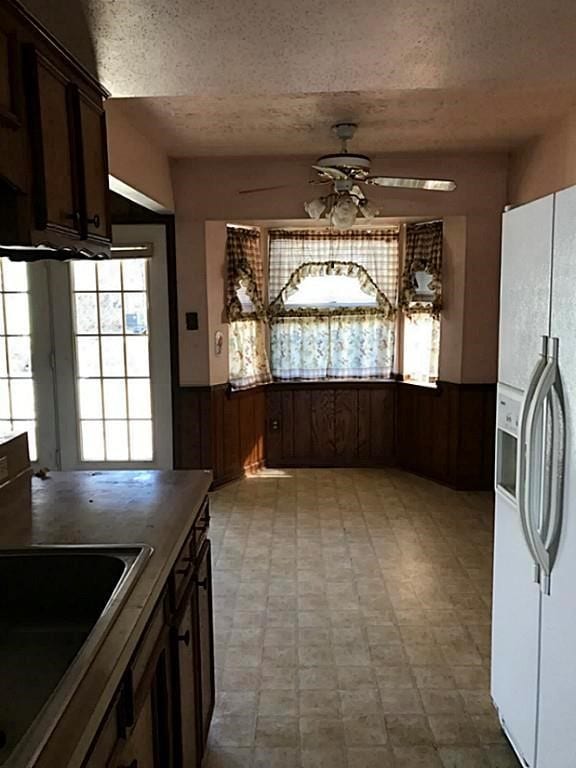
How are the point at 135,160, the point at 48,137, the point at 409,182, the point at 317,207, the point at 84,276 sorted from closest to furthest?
1. the point at 48,137
2. the point at 409,182
3. the point at 135,160
4. the point at 317,207
5. the point at 84,276

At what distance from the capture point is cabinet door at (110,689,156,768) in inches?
50.9

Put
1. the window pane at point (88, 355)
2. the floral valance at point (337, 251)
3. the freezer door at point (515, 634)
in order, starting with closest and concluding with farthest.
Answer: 1. the freezer door at point (515, 634)
2. the window pane at point (88, 355)
3. the floral valance at point (337, 251)

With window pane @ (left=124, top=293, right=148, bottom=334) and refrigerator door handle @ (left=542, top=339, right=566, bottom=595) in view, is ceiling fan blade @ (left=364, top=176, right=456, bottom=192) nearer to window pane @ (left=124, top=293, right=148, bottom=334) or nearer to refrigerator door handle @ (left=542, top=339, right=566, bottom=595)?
window pane @ (left=124, top=293, right=148, bottom=334)

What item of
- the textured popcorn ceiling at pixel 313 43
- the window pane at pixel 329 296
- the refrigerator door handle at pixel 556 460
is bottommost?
the refrigerator door handle at pixel 556 460

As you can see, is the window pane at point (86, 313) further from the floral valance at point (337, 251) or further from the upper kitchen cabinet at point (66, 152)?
the upper kitchen cabinet at point (66, 152)

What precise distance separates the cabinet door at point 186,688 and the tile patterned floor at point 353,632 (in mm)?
368

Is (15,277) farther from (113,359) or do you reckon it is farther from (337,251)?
Answer: (337,251)

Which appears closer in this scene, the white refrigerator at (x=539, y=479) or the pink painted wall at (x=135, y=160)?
the white refrigerator at (x=539, y=479)

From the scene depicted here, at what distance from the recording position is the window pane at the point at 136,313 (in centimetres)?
530

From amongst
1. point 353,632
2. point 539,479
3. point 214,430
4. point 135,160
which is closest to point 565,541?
point 539,479

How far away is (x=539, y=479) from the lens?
1.95 m

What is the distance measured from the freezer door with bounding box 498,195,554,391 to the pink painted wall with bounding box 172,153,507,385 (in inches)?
118

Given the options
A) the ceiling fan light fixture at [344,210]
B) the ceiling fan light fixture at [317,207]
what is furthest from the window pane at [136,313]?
the ceiling fan light fixture at [344,210]

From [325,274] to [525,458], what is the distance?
4.22 m
